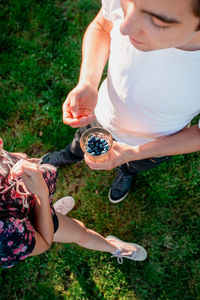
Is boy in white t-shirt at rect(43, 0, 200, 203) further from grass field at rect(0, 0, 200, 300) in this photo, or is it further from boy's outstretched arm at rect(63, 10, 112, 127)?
grass field at rect(0, 0, 200, 300)

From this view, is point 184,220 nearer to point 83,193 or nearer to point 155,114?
point 83,193

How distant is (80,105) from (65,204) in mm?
1897

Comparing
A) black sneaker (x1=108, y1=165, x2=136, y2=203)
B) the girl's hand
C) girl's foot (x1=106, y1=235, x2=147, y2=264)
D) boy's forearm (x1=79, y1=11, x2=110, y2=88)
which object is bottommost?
girl's foot (x1=106, y1=235, x2=147, y2=264)

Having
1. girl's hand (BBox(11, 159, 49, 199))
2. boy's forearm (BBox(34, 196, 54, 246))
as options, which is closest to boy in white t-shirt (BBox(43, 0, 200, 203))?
girl's hand (BBox(11, 159, 49, 199))

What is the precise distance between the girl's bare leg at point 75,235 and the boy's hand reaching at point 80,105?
104 cm

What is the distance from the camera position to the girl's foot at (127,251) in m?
3.27

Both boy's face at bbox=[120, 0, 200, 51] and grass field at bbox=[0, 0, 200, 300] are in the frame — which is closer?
boy's face at bbox=[120, 0, 200, 51]

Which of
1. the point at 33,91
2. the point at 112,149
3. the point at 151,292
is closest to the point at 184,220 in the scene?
the point at 151,292

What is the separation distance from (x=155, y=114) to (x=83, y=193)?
2.19 m

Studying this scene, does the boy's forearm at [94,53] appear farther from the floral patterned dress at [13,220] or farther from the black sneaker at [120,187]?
the black sneaker at [120,187]

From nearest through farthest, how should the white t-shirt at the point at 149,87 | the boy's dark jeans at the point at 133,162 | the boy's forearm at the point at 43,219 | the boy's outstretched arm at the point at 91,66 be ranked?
the white t-shirt at the point at 149,87
the boy's outstretched arm at the point at 91,66
the boy's forearm at the point at 43,219
the boy's dark jeans at the point at 133,162

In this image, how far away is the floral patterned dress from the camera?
1.88 m

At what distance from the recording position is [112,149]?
85.5 inches

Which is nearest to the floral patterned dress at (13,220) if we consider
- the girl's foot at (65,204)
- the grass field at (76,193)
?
the girl's foot at (65,204)
